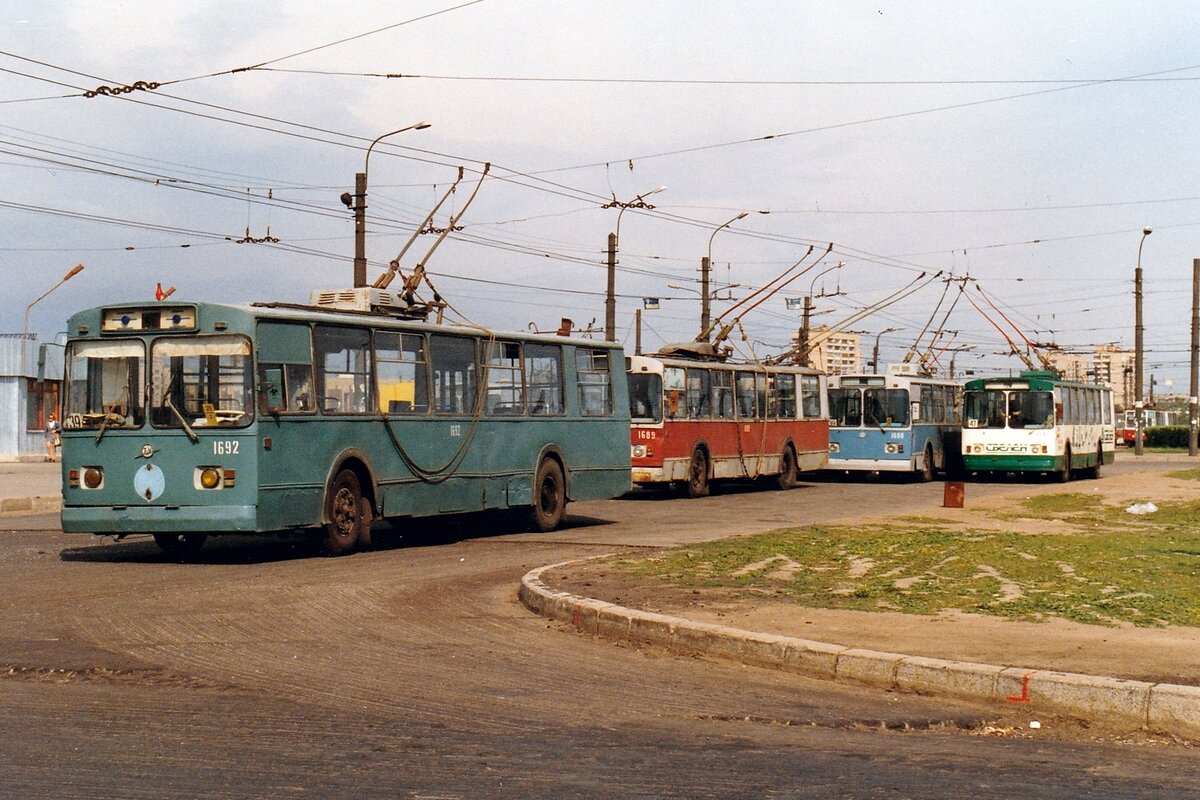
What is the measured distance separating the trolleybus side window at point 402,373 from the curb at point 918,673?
7.05 m

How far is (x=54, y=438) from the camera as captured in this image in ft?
159

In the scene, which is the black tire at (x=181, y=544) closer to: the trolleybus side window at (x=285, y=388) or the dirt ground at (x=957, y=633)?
the trolleybus side window at (x=285, y=388)

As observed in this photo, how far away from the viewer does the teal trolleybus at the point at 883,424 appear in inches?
1455

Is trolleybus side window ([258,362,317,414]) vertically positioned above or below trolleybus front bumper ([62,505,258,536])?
above

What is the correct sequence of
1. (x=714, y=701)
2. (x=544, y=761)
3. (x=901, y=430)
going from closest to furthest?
(x=544, y=761)
(x=714, y=701)
(x=901, y=430)

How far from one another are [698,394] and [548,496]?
9.65 meters

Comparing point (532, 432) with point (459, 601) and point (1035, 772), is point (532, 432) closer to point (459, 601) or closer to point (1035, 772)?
point (459, 601)

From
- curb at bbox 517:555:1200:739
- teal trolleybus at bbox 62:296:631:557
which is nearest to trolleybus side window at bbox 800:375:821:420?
teal trolleybus at bbox 62:296:631:557

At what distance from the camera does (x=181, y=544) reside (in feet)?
52.5

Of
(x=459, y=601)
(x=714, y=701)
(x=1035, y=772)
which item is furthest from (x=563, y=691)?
(x=459, y=601)

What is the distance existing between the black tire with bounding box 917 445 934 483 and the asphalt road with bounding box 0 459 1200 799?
2809 centimetres

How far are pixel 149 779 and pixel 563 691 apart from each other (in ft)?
8.53

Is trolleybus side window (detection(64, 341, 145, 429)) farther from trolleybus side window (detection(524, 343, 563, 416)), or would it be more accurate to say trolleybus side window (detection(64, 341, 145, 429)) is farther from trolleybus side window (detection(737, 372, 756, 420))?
trolleybus side window (detection(737, 372, 756, 420))

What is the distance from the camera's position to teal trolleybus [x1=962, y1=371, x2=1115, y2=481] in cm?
3712
